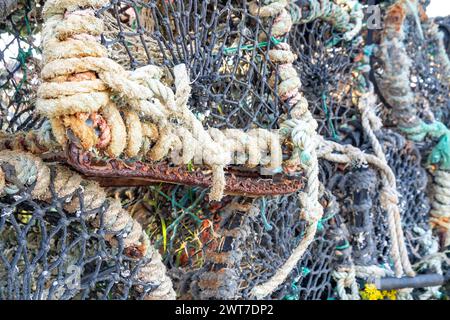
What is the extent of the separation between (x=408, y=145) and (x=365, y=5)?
0.42 m

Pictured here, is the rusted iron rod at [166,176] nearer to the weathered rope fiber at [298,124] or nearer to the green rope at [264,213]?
the weathered rope fiber at [298,124]

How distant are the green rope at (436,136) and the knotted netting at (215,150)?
5 cm

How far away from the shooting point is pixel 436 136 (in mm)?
1534

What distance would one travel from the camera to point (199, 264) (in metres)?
1.11

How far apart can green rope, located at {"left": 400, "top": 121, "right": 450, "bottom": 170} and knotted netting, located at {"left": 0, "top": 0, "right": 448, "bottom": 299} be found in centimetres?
5

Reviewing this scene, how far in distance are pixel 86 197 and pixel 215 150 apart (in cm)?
19

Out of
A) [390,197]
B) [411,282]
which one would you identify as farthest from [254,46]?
[411,282]

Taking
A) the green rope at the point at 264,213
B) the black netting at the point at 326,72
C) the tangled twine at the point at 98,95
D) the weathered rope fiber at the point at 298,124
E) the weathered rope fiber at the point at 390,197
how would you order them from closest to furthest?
the tangled twine at the point at 98,95 < the weathered rope fiber at the point at 298,124 < the green rope at the point at 264,213 < the black netting at the point at 326,72 < the weathered rope fiber at the point at 390,197

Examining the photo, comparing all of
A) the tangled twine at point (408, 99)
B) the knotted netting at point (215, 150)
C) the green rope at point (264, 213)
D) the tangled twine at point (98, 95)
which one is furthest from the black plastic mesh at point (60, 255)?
the tangled twine at point (408, 99)

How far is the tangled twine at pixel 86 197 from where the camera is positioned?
0.63 meters

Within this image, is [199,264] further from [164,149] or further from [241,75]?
[164,149]

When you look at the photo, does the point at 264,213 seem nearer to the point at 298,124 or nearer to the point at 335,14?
the point at 298,124

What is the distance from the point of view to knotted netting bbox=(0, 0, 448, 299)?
1.90ft

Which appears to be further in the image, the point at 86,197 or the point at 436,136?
the point at 436,136
